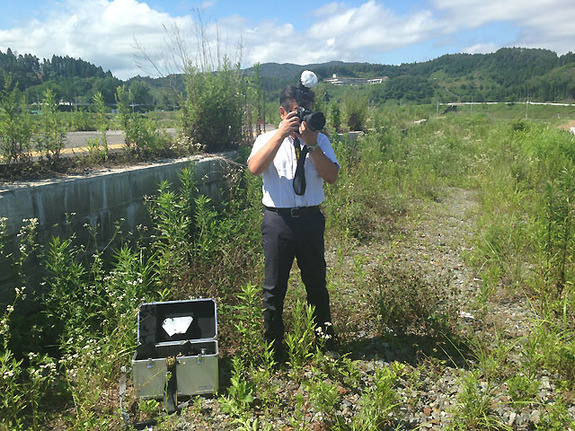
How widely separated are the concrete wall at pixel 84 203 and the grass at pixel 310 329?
14 centimetres

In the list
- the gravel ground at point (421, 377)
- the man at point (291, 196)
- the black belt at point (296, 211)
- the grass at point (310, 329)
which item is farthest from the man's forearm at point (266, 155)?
the gravel ground at point (421, 377)

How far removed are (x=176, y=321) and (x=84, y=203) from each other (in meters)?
1.65

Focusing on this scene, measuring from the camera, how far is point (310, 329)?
3307 mm

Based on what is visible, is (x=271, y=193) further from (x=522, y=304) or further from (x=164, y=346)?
(x=522, y=304)

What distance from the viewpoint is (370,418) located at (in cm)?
253

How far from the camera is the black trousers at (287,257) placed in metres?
3.09

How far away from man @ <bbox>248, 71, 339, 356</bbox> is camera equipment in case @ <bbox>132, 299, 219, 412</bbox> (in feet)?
1.69

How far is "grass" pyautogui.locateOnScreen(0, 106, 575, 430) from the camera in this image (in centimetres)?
272

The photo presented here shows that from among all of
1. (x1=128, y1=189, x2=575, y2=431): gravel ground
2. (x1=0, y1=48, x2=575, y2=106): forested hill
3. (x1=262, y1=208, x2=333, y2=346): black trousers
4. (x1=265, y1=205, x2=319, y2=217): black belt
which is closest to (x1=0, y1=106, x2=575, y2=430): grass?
(x1=128, y1=189, x2=575, y2=431): gravel ground

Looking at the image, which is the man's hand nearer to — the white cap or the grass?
the white cap

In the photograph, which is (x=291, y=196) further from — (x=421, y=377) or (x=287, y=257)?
(x=421, y=377)

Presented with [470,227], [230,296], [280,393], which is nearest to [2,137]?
[230,296]

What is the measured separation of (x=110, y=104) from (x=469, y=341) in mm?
4627

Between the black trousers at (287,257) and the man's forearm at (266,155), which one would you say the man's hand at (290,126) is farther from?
the black trousers at (287,257)
